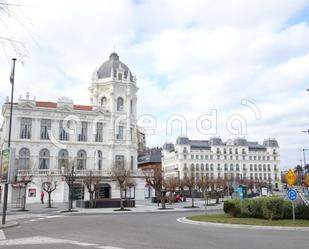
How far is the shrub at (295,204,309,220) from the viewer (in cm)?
2186

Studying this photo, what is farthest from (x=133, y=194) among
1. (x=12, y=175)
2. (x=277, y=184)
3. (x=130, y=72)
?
(x=277, y=184)

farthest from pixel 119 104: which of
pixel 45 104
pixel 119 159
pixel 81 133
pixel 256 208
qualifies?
pixel 256 208

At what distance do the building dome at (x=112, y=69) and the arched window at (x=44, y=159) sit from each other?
68.6 ft

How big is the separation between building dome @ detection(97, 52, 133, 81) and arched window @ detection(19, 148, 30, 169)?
23088 millimetres

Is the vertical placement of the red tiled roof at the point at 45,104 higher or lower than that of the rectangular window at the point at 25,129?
higher

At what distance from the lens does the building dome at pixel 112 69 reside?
8162 centimetres

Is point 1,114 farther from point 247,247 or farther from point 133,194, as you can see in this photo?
point 247,247

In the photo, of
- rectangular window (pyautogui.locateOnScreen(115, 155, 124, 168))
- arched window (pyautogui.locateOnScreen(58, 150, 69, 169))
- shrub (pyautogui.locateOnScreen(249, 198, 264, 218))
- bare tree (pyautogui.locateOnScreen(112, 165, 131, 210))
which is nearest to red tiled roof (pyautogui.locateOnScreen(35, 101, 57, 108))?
arched window (pyautogui.locateOnScreen(58, 150, 69, 169))

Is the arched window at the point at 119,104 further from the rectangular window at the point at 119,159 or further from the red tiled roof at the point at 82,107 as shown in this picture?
the rectangular window at the point at 119,159

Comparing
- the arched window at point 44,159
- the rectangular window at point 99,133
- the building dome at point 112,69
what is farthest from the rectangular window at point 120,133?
the arched window at point 44,159

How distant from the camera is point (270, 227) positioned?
63.5ft

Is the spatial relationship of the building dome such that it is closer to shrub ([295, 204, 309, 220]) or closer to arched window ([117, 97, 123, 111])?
arched window ([117, 97, 123, 111])

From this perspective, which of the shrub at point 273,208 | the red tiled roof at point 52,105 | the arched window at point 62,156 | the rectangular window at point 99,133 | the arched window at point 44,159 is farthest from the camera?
the rectangular window at point 99,133

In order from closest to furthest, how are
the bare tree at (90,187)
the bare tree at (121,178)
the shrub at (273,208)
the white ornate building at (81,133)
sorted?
the shrub at (273,208)
the bare tree at (121,178)
the bare tree at (90,187)
the white ornate building at (81,133)
